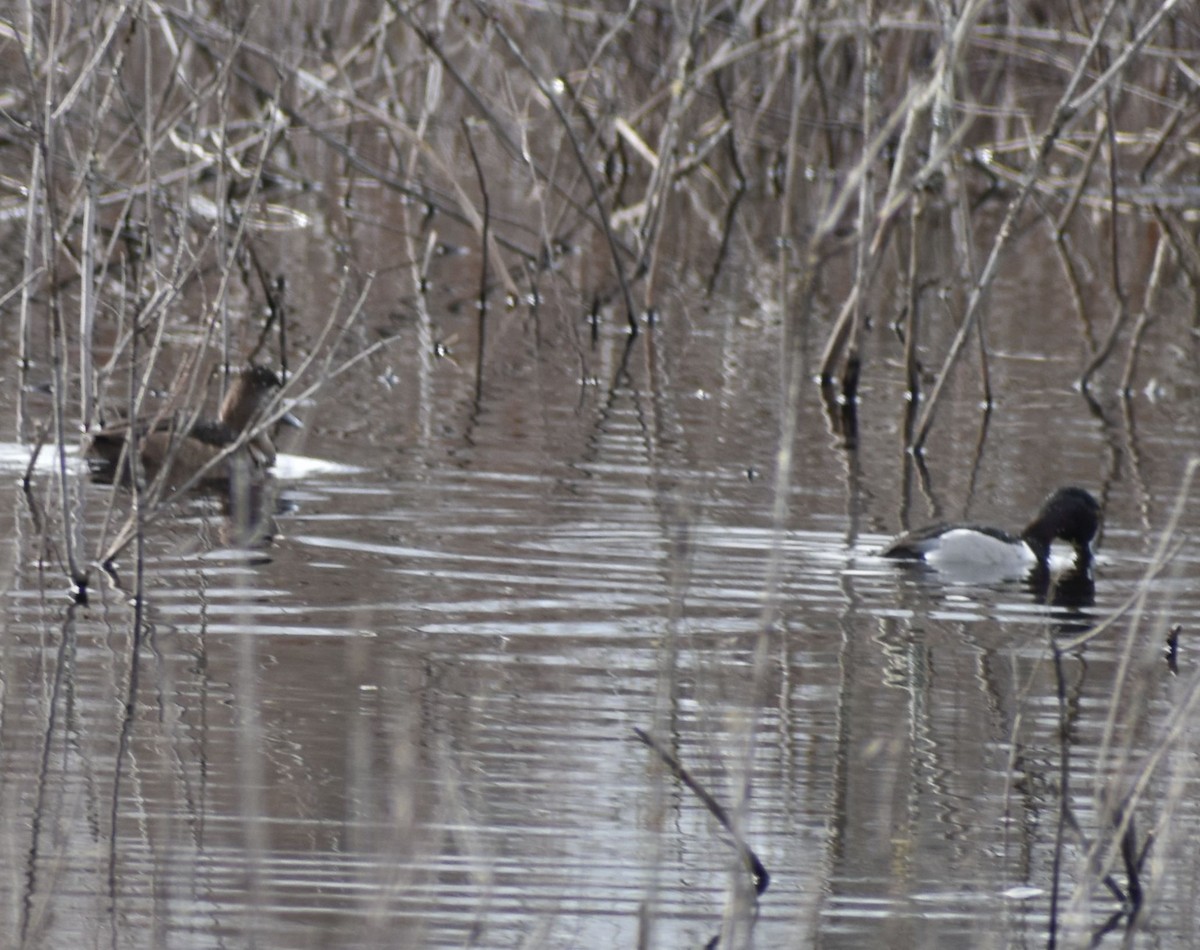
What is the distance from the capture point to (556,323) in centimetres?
1627

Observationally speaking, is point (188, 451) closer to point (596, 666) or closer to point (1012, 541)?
point (1012, 541)

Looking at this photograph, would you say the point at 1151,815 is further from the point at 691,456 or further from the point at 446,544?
the point at 691,456

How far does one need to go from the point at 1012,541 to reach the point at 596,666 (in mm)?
2678

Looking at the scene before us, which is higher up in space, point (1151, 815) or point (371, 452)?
point (371, 452)

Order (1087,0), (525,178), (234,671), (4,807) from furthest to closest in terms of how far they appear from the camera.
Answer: (525,178) < (1087,0) < (234,671) < (4,807)

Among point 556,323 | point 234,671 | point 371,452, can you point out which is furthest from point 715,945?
point 556,323

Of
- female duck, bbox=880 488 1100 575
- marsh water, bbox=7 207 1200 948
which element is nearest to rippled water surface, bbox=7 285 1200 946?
marsh water, bbox=7 207 1200 948

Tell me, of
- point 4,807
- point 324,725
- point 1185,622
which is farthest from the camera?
point 1185,622

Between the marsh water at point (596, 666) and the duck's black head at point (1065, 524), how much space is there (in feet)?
0.58


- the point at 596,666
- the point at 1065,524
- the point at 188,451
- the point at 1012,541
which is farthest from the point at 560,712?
the point at 188,451

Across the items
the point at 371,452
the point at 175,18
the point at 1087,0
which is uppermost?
the point at 1087,0

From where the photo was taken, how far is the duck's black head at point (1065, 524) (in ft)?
32.4

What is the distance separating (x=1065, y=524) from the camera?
990cm

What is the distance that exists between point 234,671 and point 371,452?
427 cm
